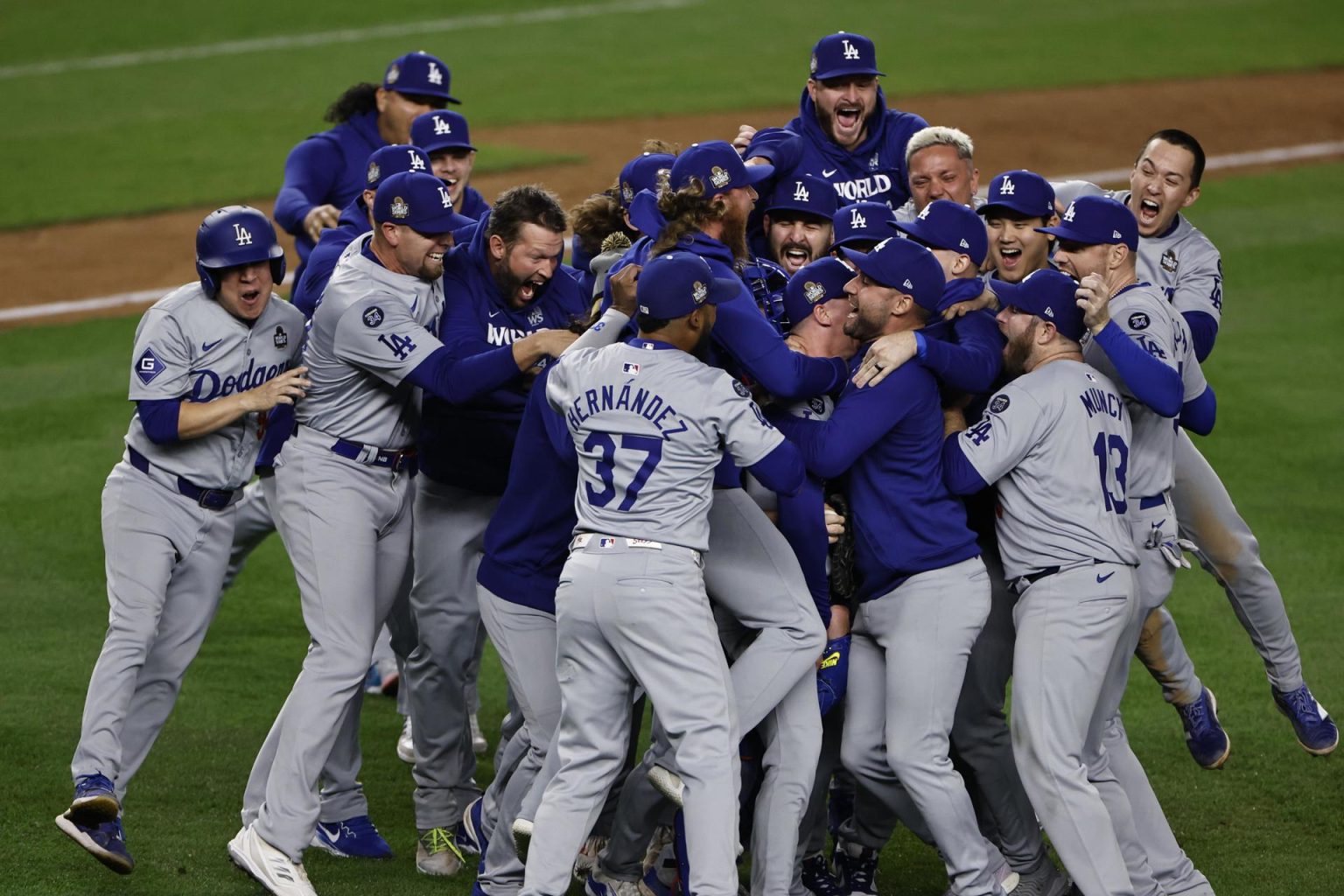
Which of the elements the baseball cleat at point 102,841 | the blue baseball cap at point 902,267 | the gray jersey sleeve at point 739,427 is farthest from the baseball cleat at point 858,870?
the baseball cleat at point 102,841

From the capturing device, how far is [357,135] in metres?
8.39

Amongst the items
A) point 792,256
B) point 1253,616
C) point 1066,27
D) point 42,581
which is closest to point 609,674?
point 792,256

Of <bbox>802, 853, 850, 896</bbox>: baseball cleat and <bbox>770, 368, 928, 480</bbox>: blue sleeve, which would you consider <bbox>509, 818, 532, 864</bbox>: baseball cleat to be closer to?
<bbox>802, 853, 850, 896</bbox>: baseball cleat

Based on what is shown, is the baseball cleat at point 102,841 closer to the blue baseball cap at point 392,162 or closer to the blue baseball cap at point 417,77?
the blue baseball cap at point 392,162

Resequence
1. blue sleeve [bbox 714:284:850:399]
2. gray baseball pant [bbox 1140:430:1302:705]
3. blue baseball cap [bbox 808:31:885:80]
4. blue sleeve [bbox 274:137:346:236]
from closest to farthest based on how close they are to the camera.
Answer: blue sleeve [bbox 714:284:850:399] → gray baseball pant [bbox 1140:430:1302:705] → blue baseball cap [bbox 808:31:885:80] → blue sleeve [bbox 274:137:346:236]

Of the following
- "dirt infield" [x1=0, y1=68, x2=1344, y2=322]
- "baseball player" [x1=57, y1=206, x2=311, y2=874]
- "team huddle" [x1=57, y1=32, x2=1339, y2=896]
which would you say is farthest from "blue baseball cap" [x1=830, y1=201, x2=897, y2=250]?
"dirt infield" [x1=0, y1=68, x2=1344, y2=322]

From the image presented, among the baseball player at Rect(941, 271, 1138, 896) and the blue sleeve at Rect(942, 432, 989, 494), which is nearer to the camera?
the baseball player at Rect(941, 271, 1138, 896)

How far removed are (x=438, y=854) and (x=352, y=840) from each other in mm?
348

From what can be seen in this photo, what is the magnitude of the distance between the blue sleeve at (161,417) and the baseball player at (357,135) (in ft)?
8.33

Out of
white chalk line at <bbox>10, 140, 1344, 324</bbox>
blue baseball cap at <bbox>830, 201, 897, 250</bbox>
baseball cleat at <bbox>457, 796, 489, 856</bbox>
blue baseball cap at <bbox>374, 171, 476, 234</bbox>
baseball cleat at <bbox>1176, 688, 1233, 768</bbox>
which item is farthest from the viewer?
white chalk line at <bbox>10, 140, 1344, 324</bbox>

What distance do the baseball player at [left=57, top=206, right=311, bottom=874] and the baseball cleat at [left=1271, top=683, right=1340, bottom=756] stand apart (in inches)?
156

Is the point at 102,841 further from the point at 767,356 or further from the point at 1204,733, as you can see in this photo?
the point at 1204,733

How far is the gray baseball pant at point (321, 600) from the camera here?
Answer: 18.2ft

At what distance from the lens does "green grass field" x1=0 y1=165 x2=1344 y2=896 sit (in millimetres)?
5891
